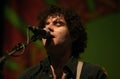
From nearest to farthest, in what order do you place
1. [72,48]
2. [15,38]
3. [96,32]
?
[72,48] → [96,32] → [15,38]

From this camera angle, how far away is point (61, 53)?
228 centimetres

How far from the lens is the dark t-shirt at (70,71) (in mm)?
2141

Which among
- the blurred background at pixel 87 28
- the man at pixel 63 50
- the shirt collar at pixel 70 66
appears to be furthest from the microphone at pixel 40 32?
the blurred background at pixel 87 28

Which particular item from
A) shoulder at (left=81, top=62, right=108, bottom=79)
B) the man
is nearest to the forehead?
the man

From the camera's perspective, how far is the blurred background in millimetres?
3504

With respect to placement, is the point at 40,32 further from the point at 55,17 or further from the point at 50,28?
the point at 55,17

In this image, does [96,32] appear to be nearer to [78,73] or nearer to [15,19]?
[15,19]

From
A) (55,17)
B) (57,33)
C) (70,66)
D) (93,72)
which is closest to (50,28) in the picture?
(57,33)

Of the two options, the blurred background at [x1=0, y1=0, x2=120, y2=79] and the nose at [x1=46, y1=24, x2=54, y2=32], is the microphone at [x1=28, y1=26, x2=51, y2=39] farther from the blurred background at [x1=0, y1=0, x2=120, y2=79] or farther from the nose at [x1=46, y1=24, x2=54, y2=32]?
the blurred background at [x1=0, y1=0, x2=120, y2=79]

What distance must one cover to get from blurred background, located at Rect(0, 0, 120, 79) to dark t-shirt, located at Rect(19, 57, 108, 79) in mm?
1253

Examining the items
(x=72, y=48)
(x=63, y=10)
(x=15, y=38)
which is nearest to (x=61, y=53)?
(x=72, y=48)

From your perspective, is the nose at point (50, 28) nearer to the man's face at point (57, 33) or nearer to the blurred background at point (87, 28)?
the man's face at point (57, 33)

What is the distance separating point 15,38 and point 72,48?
1.54 metres

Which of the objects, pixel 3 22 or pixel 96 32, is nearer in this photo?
pixel 96 32
